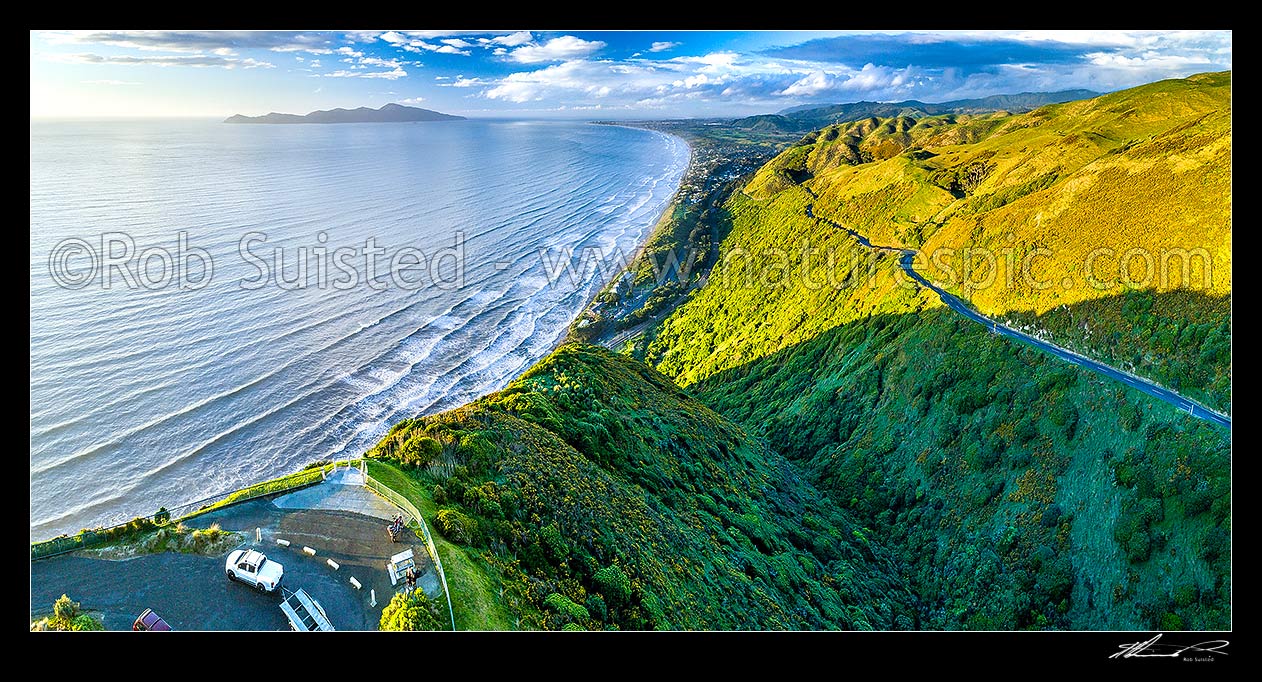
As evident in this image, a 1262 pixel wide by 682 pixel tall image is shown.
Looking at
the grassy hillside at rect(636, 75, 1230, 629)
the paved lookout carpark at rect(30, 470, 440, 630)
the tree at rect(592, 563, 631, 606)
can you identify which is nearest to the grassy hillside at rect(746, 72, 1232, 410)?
the grassy hillside at rect(636, 75, 1230, 629)

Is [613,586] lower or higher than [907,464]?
higher

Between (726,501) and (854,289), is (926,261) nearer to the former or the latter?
(854,289)

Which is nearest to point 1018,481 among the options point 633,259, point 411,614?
point 411,614

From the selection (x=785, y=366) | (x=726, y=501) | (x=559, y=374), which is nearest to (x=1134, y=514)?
(x=726, y=501)

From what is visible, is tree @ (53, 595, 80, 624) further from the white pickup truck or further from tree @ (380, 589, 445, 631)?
tree @ (380, 589, 445, 631)

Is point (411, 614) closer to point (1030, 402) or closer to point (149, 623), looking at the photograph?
point (149, 623)
